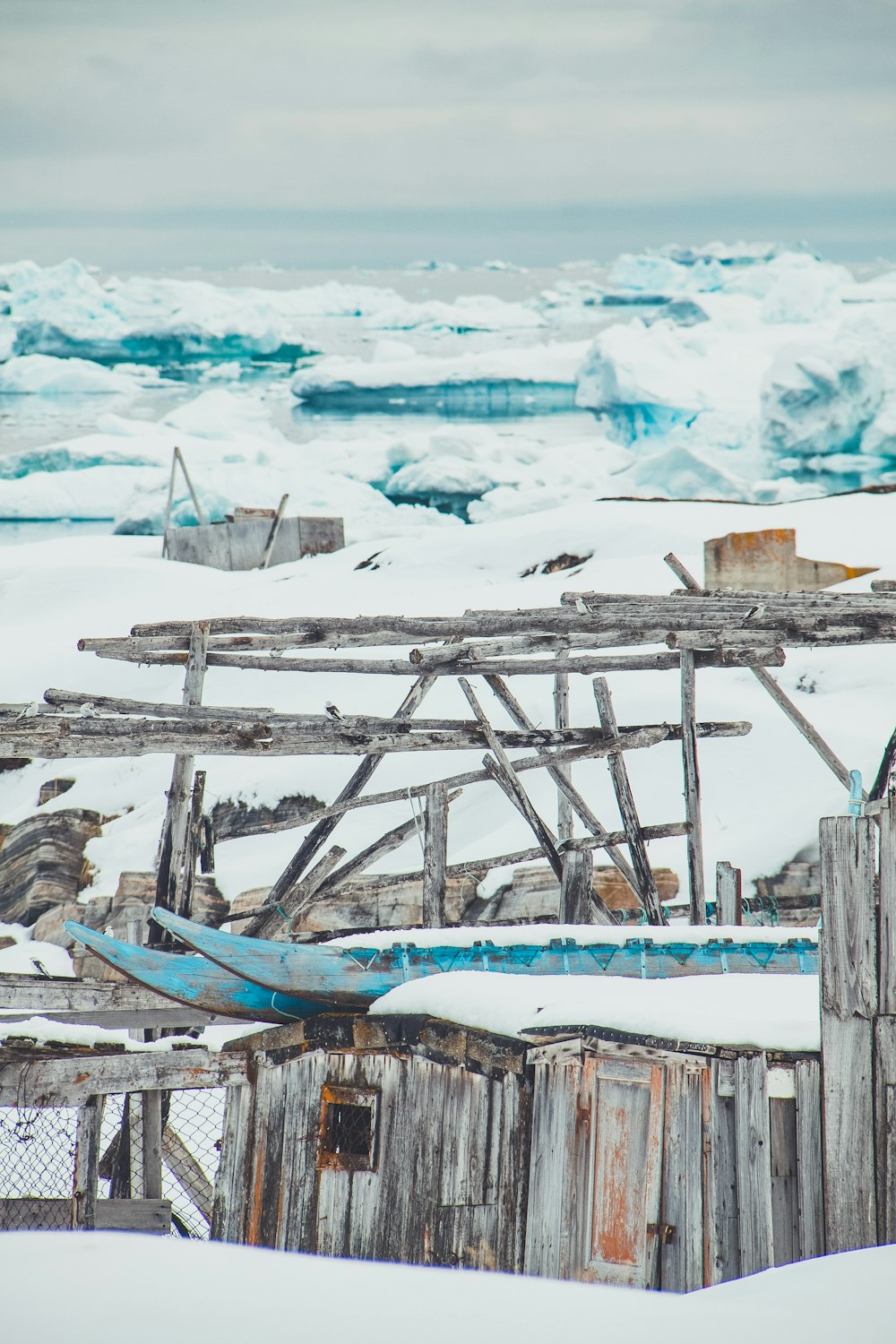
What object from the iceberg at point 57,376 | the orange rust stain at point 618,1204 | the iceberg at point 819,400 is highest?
the iceberg at point 57,376

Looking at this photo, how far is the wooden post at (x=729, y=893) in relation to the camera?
8141mm

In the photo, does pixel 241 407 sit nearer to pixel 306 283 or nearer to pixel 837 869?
pixel 837 869

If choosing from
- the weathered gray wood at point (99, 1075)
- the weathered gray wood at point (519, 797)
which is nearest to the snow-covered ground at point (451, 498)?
the weathered gray wood at point (519, 797)

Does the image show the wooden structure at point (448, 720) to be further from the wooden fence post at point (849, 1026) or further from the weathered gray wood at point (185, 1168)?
the wooden fence post at point (849, 1026)

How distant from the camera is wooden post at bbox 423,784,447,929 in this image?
8547 mm

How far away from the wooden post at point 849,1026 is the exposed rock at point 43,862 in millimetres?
9314

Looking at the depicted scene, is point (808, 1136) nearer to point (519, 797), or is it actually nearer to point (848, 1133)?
point (848, 1133)

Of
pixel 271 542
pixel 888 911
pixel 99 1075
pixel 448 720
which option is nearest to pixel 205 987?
pixel 99 1075

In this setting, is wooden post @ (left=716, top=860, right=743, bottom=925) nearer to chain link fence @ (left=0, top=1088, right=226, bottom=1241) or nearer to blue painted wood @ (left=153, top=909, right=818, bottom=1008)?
blue painted wood @ (left=153, top=909, right=818, bottom=1008)

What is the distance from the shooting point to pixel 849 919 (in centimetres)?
419

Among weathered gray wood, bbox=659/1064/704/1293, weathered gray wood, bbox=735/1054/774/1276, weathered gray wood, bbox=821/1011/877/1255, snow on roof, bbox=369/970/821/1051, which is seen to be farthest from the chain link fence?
weathered gray wood, bbox=821/1011/877/1255

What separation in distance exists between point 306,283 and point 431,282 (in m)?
14.8

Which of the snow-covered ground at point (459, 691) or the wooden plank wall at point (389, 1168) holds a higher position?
the snow-covered ground at point (459, 691)

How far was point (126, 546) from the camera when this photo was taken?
2566 centimetres
